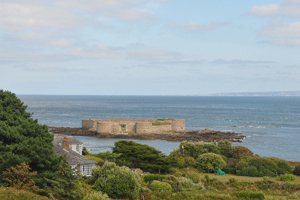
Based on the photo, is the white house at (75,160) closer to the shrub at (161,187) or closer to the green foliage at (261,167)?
the shrub at (161,187)

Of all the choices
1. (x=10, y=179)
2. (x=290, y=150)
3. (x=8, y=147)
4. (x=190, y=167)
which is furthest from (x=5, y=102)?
(x=290, y=150)

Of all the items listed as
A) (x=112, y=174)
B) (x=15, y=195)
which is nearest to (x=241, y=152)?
(x=112, y=174)

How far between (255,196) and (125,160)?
12212 millimetres

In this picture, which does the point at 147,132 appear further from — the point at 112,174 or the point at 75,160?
the point at 112,174

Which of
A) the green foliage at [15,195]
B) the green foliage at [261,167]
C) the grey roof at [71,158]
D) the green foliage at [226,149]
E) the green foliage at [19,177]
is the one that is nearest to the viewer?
the green foliage at [15,195]

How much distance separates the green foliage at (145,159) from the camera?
86.5ft

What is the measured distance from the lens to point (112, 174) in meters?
17.2

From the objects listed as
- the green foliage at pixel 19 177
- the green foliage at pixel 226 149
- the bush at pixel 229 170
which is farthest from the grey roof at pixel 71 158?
the green foliage at pixel 226 149

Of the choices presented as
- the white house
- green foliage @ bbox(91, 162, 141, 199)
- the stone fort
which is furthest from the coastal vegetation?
the stone fort

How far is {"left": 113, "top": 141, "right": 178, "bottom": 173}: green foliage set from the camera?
26375 millimetres

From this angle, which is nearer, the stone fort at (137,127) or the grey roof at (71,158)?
the grey roof at (71,158)

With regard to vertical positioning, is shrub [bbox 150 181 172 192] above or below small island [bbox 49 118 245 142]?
above

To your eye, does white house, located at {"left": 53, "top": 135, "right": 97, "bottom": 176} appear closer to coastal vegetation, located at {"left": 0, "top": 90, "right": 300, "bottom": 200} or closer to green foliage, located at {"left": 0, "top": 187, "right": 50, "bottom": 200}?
coastal vegetation, located at {"left": 0, "top": 90, "right": 300, "bottom": 200}

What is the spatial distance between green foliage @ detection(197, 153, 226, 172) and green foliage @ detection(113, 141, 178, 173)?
409cm
